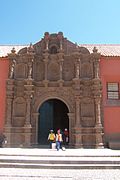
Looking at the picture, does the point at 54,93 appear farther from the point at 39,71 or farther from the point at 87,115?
the point at 87,115

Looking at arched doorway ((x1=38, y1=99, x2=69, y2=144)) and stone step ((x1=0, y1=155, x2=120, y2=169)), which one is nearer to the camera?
stone step ((x1=0, y1=155, x2=120, y2=169))

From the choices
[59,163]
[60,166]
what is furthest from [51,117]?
[60,166]

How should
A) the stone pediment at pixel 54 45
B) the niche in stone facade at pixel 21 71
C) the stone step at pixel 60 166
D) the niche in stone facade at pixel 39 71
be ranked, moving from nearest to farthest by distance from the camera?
the stone step at pixel 60 166
the niche in stone facade at pixel 21 71
the niche in stone facade at pixel 39 71
the stone pediment at pixel 54 45

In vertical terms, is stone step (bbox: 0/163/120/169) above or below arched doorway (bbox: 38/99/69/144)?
below

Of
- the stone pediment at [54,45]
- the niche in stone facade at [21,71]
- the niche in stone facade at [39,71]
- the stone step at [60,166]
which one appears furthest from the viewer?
the stone pediment at [54,45]

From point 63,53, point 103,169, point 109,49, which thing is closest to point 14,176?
point 103,169

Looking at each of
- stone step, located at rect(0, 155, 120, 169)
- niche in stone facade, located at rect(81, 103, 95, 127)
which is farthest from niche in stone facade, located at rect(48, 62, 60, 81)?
stone step, located at rect(0, 155, 120, 169)

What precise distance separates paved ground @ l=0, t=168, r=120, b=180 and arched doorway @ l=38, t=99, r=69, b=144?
29.1ft

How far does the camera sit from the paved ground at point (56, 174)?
27.5 ft

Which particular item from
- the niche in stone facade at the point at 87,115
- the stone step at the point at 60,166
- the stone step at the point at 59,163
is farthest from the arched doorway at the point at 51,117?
the stone step at the point at 60,166

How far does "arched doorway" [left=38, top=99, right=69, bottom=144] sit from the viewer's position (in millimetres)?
18734

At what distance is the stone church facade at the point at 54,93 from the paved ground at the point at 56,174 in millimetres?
7631

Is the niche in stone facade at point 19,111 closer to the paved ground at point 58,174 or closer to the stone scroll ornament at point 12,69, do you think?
the stone scroll ornament at point 12,69

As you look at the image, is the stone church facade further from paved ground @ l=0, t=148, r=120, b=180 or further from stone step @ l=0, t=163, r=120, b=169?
paved ground @ l=0, t=148, r=120, b=180
